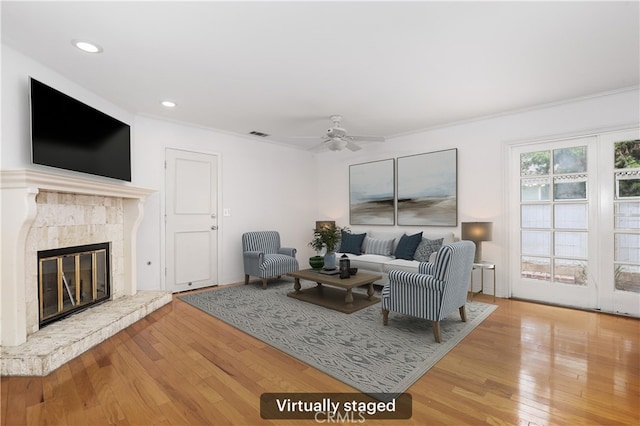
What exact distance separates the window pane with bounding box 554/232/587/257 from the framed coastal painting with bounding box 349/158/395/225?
8.06ft

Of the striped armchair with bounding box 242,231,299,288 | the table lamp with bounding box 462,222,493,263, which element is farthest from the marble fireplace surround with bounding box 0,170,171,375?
the table lamp with bounding box 462,222,493,263

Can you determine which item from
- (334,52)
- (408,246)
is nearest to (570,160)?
(408,246)

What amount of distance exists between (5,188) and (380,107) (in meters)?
3.94

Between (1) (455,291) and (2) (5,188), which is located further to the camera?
(1) (455,291)

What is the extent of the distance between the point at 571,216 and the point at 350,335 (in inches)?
133

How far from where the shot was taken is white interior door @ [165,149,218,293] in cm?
473

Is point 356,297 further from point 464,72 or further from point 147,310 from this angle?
point 464,72

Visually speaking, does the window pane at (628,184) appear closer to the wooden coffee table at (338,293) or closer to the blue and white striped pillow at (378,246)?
the blue and white striped pillow at (378,246)

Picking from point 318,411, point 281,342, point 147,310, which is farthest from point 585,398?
point 147,310

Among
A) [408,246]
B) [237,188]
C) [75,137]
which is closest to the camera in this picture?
[75,137]

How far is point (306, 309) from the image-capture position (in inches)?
151

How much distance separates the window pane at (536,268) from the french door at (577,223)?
0.01m

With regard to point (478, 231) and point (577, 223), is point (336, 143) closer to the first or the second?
point (478, 231)

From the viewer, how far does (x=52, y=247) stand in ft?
9.83
